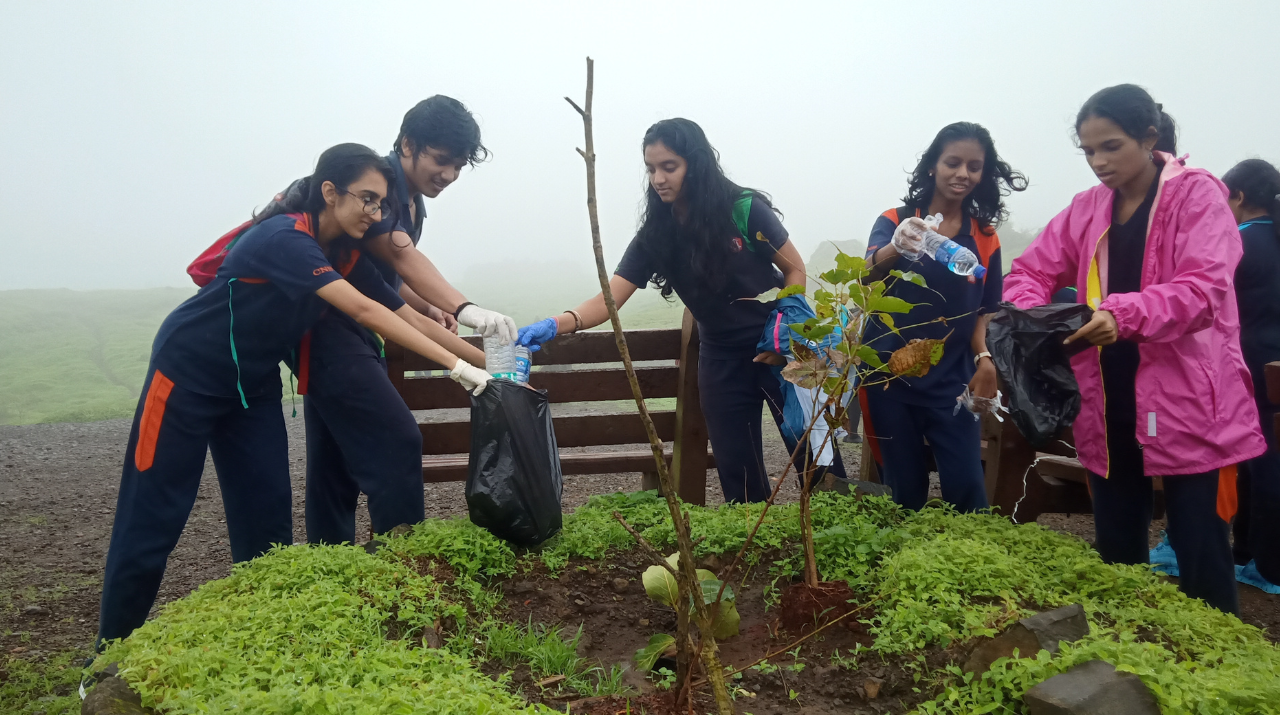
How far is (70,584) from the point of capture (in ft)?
14.0

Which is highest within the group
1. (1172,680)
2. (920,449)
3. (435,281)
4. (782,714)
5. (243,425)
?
(435,281)

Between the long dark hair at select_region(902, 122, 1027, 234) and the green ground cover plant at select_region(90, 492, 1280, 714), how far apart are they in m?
1.26

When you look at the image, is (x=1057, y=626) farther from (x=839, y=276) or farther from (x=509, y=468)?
(x=509, y=468)

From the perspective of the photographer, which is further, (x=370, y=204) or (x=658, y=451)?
(x=370, y=204)

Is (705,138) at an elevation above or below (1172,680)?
above

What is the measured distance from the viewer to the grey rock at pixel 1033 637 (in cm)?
191

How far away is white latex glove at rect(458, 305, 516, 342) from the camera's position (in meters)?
3.10

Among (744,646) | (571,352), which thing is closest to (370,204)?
(571,352)

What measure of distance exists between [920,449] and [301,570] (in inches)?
94.9

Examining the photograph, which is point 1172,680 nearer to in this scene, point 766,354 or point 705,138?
point 766,354

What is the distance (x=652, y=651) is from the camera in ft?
7.36

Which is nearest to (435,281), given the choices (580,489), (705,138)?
(705,138)

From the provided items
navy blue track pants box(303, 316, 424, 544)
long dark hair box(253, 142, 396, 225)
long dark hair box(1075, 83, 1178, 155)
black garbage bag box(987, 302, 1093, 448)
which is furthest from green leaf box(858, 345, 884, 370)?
long dark hair box(253, 142, 396, 225)

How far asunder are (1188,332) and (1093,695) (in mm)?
1292
